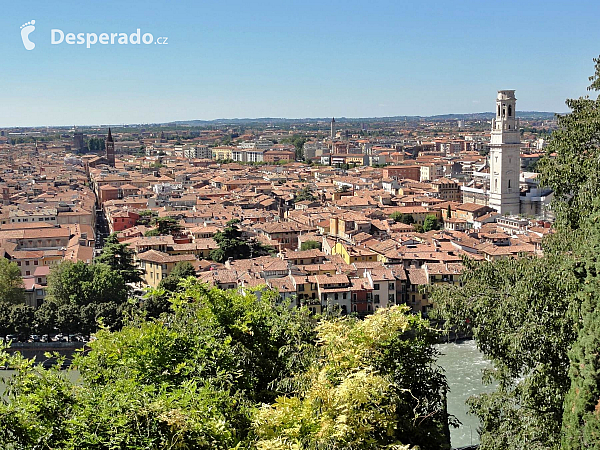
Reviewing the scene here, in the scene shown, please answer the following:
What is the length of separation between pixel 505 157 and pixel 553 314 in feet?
70.2

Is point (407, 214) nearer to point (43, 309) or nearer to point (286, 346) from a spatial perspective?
point (43, 309)

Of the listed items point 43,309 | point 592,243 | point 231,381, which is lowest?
point 43,309

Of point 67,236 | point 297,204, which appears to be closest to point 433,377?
point 67,236

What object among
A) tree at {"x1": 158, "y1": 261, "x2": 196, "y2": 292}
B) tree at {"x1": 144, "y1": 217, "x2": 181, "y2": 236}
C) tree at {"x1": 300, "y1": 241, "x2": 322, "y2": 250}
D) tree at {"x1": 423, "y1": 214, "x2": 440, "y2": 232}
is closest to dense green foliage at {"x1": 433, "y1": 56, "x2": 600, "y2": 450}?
tree at {"x1": 158, "y1": 261, "x2": 196, "y2": 292}

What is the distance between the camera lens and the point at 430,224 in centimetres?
2289

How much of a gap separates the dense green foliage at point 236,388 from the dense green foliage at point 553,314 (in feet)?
1.16

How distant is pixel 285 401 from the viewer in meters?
3.55

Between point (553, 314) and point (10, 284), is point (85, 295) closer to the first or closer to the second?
point (10, 284)

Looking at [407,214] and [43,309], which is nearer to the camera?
[43,309]

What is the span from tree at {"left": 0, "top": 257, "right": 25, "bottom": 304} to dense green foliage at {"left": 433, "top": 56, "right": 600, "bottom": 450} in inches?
457

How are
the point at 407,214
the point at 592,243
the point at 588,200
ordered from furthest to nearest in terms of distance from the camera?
the point at 407,214 < the point at 588,200 < the point at 592,243

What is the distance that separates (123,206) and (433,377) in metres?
23.4

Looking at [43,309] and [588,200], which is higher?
[588,200]

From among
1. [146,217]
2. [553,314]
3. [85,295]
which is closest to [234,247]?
[85,295]
